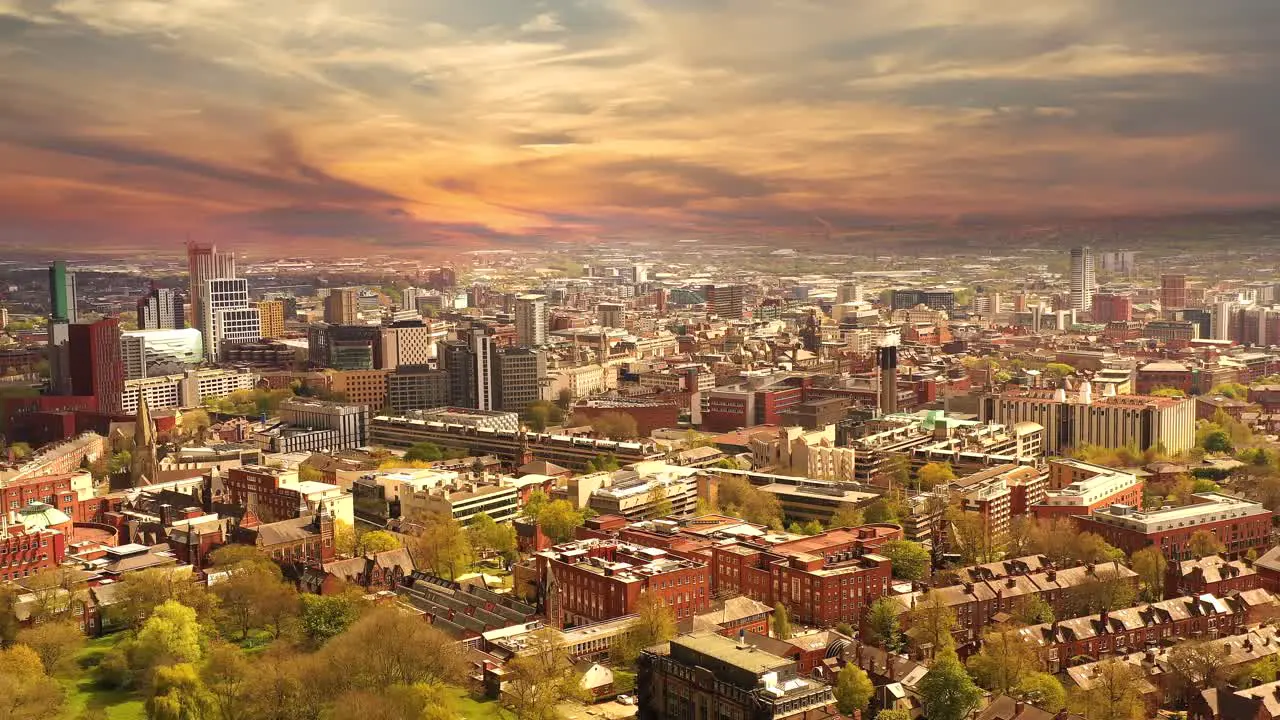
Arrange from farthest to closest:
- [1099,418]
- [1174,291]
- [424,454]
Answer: [1174,291]
[1099,418]
[424,454]

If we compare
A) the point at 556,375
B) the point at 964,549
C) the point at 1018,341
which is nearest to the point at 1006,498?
the point at 964,549

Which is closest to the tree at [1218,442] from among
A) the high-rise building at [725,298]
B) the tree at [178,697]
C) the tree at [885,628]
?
the tree at [885,628]

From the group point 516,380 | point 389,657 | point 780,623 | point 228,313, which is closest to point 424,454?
point 516,380

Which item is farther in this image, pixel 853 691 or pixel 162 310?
pixel 162 310

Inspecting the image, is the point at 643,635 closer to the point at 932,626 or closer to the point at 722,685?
the point at 722,685

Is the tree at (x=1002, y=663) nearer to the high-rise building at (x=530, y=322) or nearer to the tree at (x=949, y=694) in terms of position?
the tree at (x=949, y=694)

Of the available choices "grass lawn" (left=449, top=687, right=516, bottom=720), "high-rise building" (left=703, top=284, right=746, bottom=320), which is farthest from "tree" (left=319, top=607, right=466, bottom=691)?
"high-rise building" (left=703, top=284, right=746, bottom=320)

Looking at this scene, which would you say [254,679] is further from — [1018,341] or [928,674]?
[1018,341]
